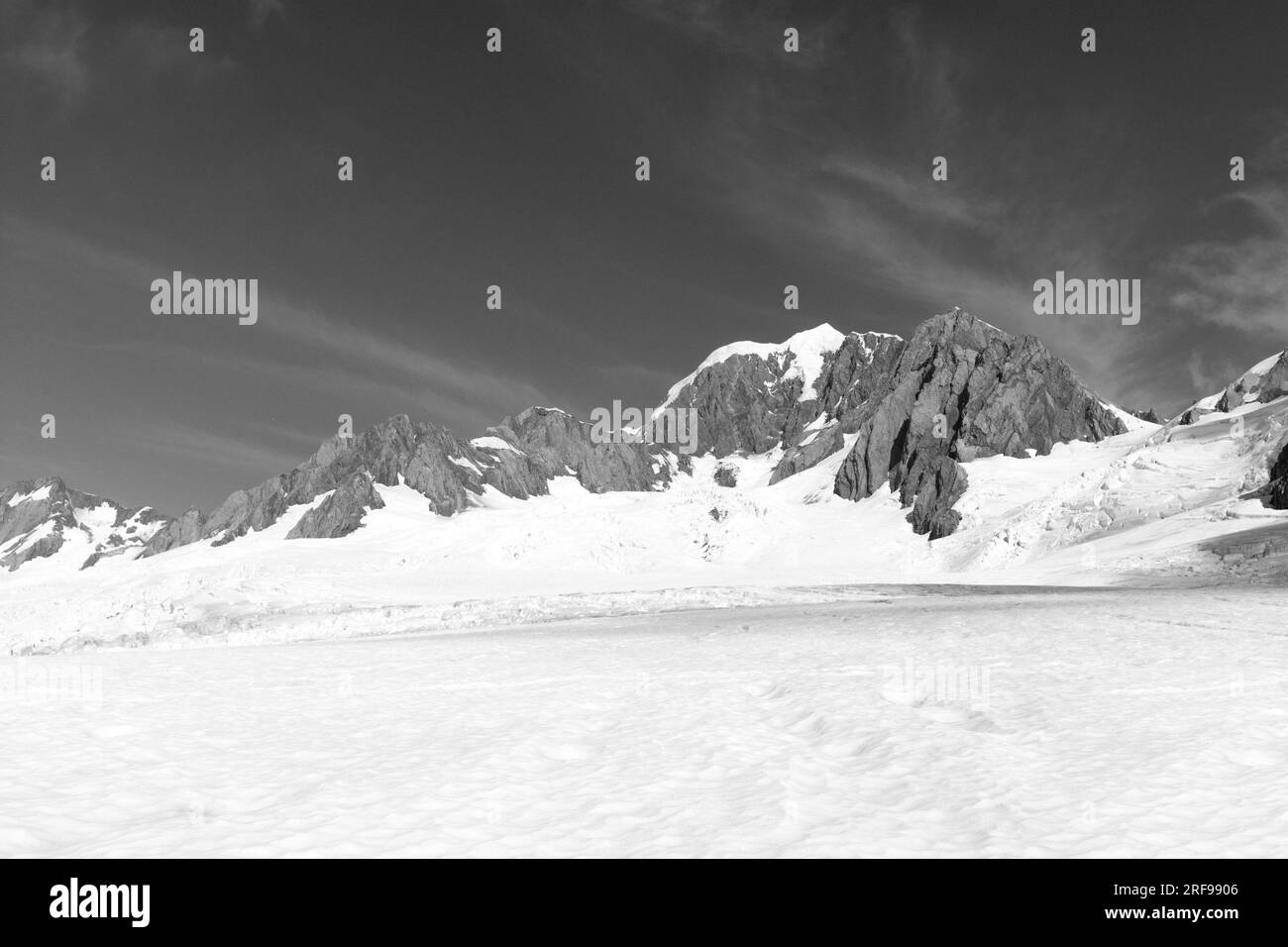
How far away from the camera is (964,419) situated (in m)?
123

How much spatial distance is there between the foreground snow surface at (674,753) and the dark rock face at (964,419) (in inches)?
3405

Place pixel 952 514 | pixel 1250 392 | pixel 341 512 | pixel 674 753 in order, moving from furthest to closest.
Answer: pixel 341 512 → pixel 1250 392 → pixel 952 514 → pixel 674 753

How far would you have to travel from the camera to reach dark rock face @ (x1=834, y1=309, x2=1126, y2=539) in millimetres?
117062

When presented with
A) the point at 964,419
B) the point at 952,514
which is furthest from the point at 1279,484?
the point at 964,419

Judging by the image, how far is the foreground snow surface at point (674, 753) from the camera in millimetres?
6609

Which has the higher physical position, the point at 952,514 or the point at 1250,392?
the point at 1250,392

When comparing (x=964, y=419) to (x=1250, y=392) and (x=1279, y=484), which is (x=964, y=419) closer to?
(x=1250, y=392)

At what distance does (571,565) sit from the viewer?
67.8 metres

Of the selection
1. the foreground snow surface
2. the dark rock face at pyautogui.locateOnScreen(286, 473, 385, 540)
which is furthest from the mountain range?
the foreground snow surface

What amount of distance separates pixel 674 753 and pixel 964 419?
406 ft

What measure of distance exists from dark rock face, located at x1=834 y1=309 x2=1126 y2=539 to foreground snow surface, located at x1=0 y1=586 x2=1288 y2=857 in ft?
284

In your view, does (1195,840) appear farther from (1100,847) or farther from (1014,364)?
(1014,364)
